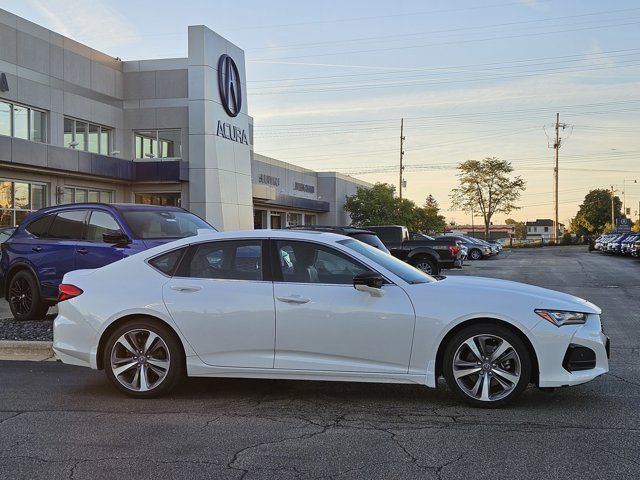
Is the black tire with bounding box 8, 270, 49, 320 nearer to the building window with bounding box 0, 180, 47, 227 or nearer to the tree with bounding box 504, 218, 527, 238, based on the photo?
the building window with bounding box 0, 180, 47, 227

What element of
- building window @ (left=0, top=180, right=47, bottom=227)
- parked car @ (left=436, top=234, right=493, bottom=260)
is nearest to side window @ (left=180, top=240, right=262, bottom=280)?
building window @ (left=0, top=180, right=47, bottom=227)

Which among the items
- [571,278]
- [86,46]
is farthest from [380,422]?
[86,46]

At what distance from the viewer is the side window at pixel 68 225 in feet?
33.0

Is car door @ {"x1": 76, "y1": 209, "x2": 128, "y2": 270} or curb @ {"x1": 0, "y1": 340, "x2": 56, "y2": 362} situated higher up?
car door @ {"x1": 76, "y1": 209, "x2": 128, "y2": 270}

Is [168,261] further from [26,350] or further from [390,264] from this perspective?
[26,350]

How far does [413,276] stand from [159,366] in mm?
2457

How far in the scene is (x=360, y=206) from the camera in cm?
5366

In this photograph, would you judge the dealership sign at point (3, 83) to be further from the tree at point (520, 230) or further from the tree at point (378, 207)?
the tree at point (520, 230)

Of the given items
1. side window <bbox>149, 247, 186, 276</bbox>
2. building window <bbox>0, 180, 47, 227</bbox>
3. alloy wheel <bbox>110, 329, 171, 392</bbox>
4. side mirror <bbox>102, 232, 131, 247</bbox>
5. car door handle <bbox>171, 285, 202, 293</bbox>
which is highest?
building window <bbox>0, 180, 47, 227</bbox>

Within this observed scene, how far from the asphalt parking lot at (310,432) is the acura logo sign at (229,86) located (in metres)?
22.0

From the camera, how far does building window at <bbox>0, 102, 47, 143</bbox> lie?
21.8 m

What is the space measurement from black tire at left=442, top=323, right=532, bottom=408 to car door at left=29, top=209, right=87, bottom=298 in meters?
6.57

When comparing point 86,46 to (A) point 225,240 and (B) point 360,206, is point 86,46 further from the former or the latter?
(B) point 360,206

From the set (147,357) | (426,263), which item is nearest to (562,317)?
(147,357)
